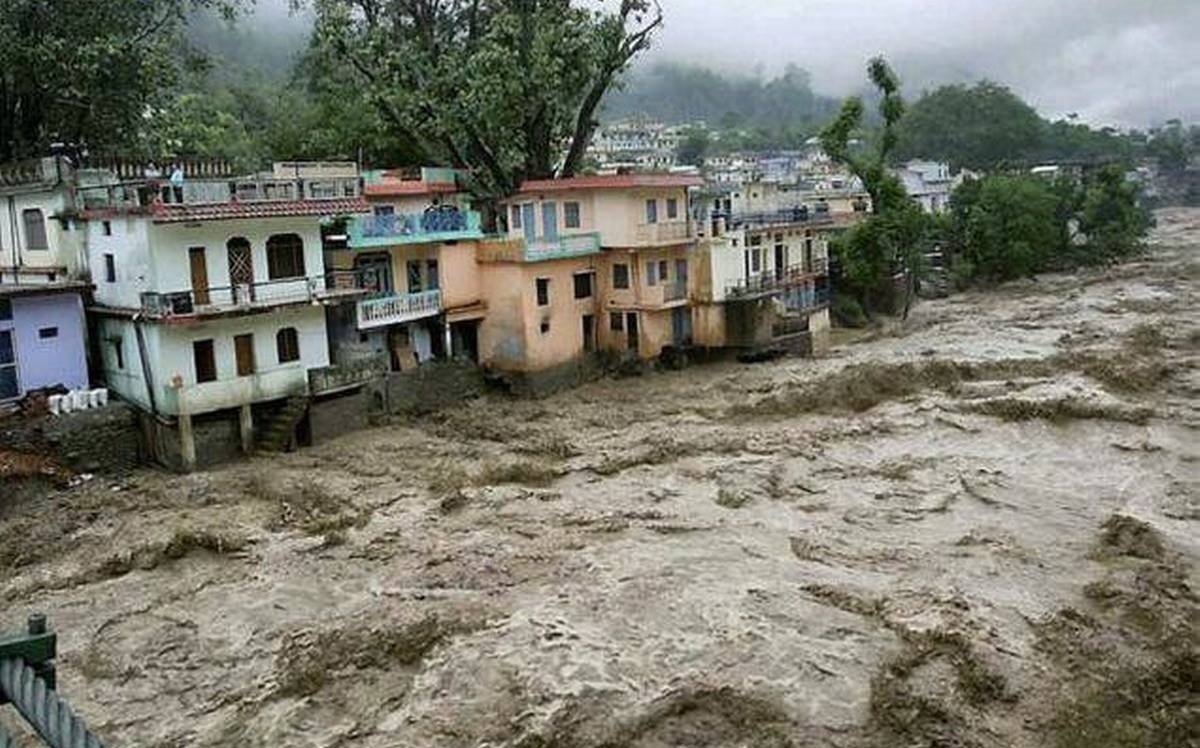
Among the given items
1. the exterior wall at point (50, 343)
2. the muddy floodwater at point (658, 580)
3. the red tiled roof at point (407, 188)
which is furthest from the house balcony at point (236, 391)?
the red tiled roof at point (407, 188)

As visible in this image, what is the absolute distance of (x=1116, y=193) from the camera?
68125 millimetres

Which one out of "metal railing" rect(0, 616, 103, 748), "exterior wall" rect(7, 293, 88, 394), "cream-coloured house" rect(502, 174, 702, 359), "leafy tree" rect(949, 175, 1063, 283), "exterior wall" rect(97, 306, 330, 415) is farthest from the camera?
"leafy tree" rect(949, 175, 1063, 283)

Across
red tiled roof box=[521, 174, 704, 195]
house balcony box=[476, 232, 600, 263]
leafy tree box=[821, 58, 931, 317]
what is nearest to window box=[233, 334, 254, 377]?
house balcony box=[476, 232, 600, 263]

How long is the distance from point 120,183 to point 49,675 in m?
25.7

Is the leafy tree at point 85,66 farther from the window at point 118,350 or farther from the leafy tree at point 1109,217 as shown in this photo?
the leafy tree at point 1109,217

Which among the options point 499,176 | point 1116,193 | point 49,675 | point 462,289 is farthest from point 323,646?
point 1116,193

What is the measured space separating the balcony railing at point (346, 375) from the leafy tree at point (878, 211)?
77.6 ft

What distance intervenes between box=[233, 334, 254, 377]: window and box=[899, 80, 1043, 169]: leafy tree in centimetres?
10295

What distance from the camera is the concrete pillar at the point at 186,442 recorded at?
2497 cm

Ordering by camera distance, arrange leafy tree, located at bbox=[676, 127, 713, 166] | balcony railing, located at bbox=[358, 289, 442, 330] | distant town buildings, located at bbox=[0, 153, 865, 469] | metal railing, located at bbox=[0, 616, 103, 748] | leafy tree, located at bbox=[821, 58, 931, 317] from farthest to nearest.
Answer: leafy tree, located at bbox=[676, 127, 713, 166] → leafy tree, located at bbox=[821, 58, 931, 317] → balcony railing, located at bbox=[358, 289, 442, 330] → distant town buildings, located at bbox=[0, 153, 865, 469] → metal railing, located at bbox=[0, 616, 103, 748]

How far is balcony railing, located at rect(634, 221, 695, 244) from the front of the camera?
35.4m

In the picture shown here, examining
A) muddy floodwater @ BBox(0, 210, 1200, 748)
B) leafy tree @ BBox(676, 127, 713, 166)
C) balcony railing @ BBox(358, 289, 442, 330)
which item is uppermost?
leafy tree @ BBox(676, 127, 713, 166)

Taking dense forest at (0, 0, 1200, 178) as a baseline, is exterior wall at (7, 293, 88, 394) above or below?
below

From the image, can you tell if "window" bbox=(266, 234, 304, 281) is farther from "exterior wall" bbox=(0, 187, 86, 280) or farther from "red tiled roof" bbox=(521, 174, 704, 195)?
"red tiled roof" bbox=(521, 174, 704, 195)
